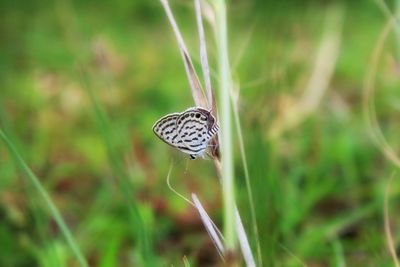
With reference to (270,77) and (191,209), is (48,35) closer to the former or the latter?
(191,209)

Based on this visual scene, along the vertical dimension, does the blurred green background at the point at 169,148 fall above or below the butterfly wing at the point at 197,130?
below

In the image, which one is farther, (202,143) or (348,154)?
(348,154)

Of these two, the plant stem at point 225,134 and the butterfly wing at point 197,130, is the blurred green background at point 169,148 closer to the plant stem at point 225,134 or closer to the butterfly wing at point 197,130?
the butterfly wing at point 197,130

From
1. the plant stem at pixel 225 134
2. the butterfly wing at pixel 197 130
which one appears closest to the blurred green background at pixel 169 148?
the butterfly wing at pixel 197 130

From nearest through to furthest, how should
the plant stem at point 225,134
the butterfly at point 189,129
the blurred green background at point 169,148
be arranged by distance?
the plant stem at point 225,134, the butterfly at point 189,129, the blurred green background at point 169,148

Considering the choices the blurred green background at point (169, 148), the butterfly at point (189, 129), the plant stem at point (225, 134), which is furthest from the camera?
the blurred green background at point (169, 148)

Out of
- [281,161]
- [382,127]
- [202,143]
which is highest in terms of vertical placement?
[202,143]

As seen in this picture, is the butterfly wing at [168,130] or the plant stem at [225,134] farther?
the butterfly wing at [168,130]

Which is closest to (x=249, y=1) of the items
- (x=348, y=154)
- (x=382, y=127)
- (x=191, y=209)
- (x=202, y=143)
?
(x=382, y=127)
